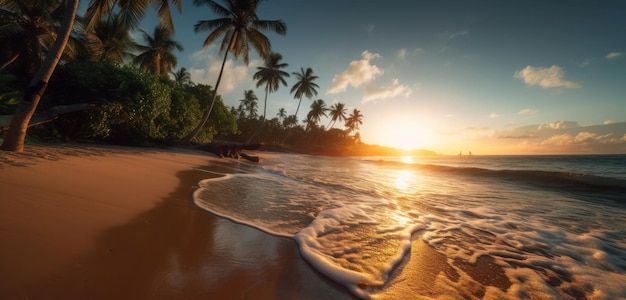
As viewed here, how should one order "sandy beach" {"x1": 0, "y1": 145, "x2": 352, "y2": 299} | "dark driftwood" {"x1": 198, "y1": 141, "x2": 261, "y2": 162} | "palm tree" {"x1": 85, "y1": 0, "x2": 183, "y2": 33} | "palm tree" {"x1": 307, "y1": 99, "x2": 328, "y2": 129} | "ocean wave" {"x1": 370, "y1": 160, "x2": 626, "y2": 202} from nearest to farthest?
"sandy beach" {"x1": 0, "y1": 145, "x2": 352, "y2": 299} → "palm tree" {"x1": 85, "y1": 0, "x2": 183, "y2": 33} → "ocean wave" {"x1": 370, "y1": 160, "x2": 626, "y2": 202} → "dark driftwood" {"x1": 198, "y1": 141, "x2": 261, "y2": 162} → "palm tree" {"x1": 307, "y1": 99, "x2": 328, "y2": 129}

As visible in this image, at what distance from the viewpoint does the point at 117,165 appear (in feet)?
18.5

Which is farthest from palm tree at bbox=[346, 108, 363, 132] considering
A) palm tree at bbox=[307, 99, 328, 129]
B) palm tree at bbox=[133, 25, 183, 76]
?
palm tree at bbox=[133, 25, 183, 76]

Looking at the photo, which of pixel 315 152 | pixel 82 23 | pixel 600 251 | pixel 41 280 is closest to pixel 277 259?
pixel 41 280

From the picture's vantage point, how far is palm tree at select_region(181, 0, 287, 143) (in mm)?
16609

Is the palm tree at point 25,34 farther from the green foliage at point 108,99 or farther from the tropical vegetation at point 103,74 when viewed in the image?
the green foliage at point 108,99

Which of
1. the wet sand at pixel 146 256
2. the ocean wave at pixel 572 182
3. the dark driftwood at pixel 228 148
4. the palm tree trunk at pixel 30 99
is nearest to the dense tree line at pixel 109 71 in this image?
the palm tree trunk at pixel 30 99

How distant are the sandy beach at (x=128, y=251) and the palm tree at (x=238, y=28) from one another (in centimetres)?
1458

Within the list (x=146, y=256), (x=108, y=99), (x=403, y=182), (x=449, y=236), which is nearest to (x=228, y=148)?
(x=108, y=99)

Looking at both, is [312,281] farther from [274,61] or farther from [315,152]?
[315,152]

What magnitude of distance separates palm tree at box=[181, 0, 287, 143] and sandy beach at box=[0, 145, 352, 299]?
14584 millimetres

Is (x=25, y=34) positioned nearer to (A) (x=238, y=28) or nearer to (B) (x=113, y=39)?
(B) (x=113, y=39)

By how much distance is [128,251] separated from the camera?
200cm

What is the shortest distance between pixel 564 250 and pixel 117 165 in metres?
9.20

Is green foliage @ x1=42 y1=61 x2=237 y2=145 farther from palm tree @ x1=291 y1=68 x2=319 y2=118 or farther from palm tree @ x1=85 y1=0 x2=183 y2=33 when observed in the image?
palm tree @ x1=291 y1=68 x2=319 y2=118
